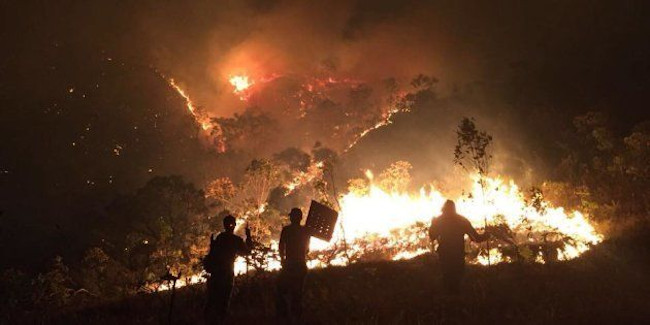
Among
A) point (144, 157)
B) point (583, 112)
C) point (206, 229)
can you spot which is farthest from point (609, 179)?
point (144, 157)

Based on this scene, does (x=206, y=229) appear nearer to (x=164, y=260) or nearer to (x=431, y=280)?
(x=164, y=260)

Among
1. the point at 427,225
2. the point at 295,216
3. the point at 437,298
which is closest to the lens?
the point at 295,216

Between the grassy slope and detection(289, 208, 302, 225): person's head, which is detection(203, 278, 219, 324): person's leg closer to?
the grassy slope

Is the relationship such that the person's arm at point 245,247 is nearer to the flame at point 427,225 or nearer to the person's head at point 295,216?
the person's head at point 295,216

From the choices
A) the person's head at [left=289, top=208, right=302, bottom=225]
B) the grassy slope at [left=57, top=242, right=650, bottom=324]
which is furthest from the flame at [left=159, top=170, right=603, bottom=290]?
the person's head at [left=289, top=208, right=302, bottom=225]

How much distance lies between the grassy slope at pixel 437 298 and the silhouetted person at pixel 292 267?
3.55 ft

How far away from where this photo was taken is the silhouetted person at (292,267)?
896cm

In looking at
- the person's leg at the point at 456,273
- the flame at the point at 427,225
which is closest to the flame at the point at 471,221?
the flame at the point at 427,225

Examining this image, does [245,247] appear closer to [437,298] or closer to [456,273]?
[437,298]

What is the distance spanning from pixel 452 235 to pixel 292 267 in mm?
4213

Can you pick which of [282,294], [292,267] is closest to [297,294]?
[282,294]

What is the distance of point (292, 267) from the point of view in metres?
9.02

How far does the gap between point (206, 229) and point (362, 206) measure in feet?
54.8

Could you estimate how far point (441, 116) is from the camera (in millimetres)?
69500
